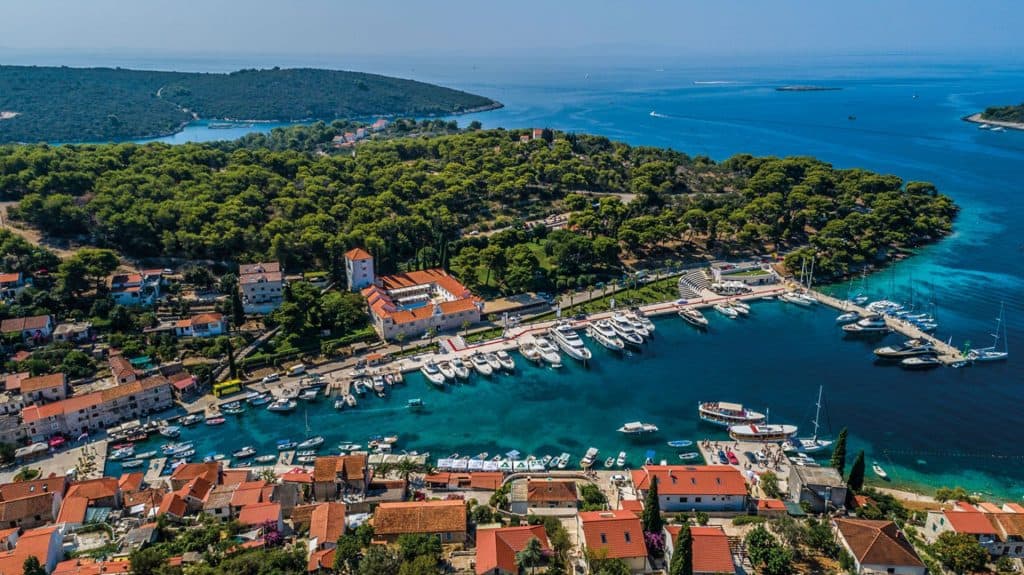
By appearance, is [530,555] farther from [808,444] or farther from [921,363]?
[921,363]

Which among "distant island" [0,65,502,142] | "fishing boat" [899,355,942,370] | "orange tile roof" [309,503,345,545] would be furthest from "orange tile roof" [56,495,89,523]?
"distant island" [0,65,502,142]

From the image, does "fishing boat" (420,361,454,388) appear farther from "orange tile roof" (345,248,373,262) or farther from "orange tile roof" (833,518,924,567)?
"orange tile roof" (833,518,924,567)

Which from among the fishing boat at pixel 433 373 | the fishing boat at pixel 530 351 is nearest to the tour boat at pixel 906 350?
the fishing boat at pixel 530 351

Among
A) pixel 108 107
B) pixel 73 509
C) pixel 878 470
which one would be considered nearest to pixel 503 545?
pixel 73 509

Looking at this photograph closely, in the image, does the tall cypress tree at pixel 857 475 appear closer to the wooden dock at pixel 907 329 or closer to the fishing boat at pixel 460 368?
the wooden dock at pixel 907 329

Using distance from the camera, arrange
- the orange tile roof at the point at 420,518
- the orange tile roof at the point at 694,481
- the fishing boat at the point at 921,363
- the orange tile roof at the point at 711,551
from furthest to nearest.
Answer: the fishing boat at the point at 921,363 < the orange tile roof at the point at 694,481 < the orange tile roof at the point at 420,518 < the orange tile roof at the point at 711,551

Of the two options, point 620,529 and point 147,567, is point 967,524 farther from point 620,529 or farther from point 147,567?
point 147,567
